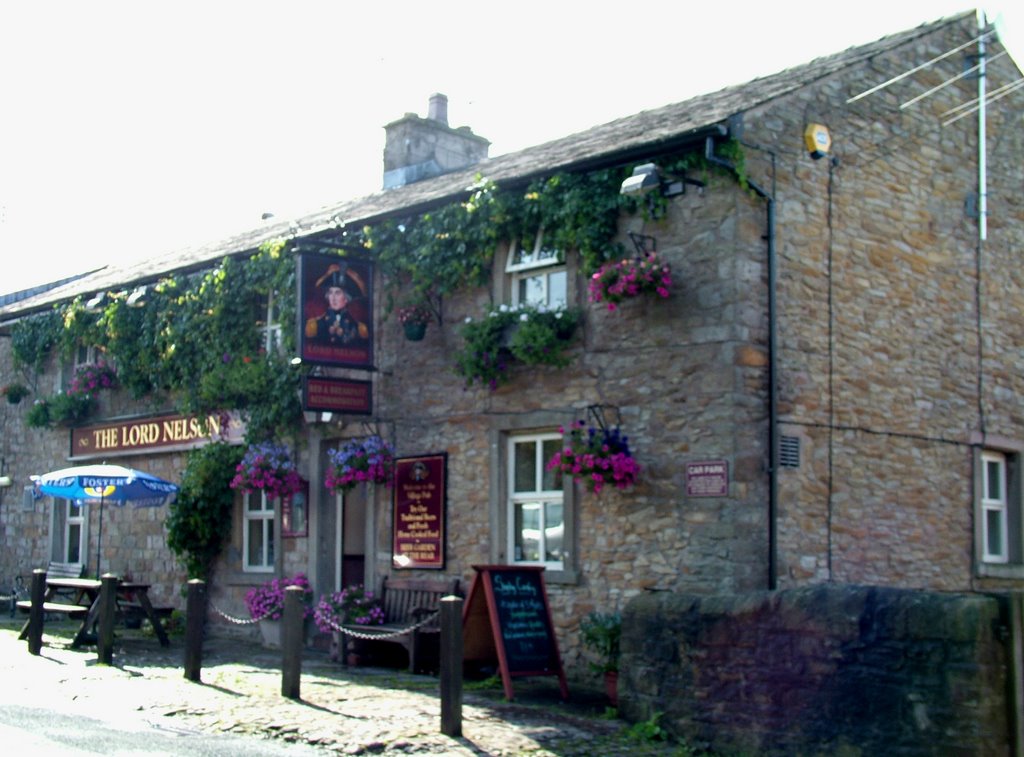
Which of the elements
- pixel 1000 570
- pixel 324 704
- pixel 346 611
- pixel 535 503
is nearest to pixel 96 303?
pixel 346 611

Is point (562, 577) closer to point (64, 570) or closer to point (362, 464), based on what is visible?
point (362, 464)

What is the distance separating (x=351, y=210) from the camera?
1852cm

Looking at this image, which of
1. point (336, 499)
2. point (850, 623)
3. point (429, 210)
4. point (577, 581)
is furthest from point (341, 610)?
point (850, 623)

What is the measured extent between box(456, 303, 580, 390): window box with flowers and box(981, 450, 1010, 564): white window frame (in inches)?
206

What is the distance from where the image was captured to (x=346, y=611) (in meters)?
15.1

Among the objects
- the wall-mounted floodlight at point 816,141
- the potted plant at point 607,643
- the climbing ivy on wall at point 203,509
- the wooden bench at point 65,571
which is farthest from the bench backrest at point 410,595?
the wooden bench at point 65,571

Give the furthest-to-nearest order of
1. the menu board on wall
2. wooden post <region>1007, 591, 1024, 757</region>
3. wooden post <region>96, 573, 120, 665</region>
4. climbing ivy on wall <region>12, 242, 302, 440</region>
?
climbing ivy on wall <region>12, 242, 302, 440</region> → the menu board on wall → wooden post <region>96, 573, 120, 665</region> → wooden post <region>1007, 591, 1024, 757</region>

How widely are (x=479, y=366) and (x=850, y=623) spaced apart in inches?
232

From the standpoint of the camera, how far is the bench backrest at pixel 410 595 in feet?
47.3

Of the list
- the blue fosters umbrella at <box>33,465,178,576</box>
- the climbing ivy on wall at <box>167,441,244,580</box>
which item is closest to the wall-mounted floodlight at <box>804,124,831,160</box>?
the climbing ivy on wall at <box>167,441,244,580</box>

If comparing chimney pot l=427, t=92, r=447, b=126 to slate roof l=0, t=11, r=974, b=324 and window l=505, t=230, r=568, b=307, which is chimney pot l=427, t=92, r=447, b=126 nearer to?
slate roof l=0, t=11, r=974, b=324

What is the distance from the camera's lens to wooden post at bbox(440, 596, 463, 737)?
1002 cm

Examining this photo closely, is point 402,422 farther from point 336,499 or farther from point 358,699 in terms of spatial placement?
point 358,699

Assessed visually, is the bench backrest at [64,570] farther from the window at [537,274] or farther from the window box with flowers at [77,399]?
the window at [537,274]
